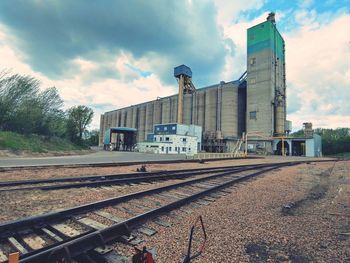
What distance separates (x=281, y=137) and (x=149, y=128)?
173 ft

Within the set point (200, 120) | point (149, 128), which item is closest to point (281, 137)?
point (200, 120)

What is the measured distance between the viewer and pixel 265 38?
60.0 m

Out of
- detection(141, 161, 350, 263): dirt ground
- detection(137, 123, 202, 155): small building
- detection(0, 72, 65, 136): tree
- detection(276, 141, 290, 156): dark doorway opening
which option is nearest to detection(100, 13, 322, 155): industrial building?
detection(276, 141, 290, 156): dark doorway opening

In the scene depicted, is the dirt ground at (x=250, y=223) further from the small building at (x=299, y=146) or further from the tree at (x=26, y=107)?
the small building at (x=299, y=146)

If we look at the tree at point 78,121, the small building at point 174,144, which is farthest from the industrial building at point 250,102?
the tree at point 78,121

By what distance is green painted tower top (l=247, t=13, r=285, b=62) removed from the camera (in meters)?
59.7

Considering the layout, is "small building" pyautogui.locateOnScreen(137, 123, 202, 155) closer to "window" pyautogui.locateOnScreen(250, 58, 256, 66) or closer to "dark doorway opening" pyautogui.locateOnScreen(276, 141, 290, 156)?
"dark doorway opening" pyautogui.locateOnScreen(276, 141, 290, 156)

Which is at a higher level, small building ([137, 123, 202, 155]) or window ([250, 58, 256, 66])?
window ([250, 58, 256, 66])

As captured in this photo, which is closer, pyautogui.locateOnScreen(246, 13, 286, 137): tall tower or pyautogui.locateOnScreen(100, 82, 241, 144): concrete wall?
pyautogui.locateOnScreen(246, 13, 286, 137): tall tower

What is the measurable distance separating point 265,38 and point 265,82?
45.3ft

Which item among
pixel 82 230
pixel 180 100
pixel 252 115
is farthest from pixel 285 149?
pixel 82 230

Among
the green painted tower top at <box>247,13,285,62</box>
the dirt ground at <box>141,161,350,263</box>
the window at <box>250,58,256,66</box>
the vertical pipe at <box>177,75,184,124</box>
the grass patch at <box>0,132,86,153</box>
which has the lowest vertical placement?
the dirt ground at <box>141,161,350,263</box>

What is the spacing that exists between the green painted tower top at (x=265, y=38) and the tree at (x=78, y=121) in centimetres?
5152

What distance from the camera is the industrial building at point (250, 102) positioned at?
56797 millimetres
